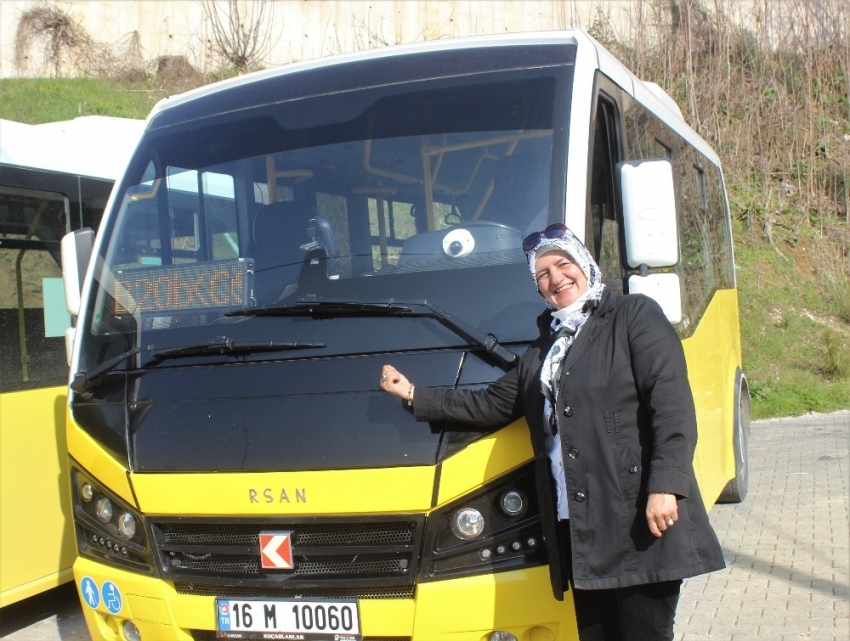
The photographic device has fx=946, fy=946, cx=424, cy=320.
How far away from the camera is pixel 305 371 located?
134 inches

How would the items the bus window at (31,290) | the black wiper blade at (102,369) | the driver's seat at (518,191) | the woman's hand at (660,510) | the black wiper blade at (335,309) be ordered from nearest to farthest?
the woman's hand at (660,510), the black wiper blade at (335,309), the driver's seat at (518,191), the black wiper blade at (102,369), the bus window at (31,290)

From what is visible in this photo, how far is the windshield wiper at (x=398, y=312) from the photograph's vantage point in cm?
324

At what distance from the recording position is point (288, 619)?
3336mm

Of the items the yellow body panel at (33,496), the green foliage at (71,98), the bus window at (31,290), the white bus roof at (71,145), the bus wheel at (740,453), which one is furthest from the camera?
the green foliage at (71,98)

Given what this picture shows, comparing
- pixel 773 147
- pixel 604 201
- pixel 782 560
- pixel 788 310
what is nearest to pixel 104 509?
pixel 604 201

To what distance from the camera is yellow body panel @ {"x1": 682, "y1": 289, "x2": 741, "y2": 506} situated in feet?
16.0

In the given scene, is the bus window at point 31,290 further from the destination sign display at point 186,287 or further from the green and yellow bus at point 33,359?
the destination sign display at point 186,287

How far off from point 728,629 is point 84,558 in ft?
10.5

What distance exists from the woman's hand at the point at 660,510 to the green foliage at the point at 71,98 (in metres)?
21.0

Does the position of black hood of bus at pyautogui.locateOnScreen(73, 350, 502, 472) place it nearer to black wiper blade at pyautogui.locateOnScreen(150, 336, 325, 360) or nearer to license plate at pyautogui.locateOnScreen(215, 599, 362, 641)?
black wiper blade at pyautogui.locateOnScreen(150, 336, 325, 360)

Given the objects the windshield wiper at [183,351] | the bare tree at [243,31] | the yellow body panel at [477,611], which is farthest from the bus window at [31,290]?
the bare tree at [243,31]

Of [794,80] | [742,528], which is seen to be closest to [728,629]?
[742,528]

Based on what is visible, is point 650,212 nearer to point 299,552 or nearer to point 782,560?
point 299,552

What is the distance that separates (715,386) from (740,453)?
1714mm
